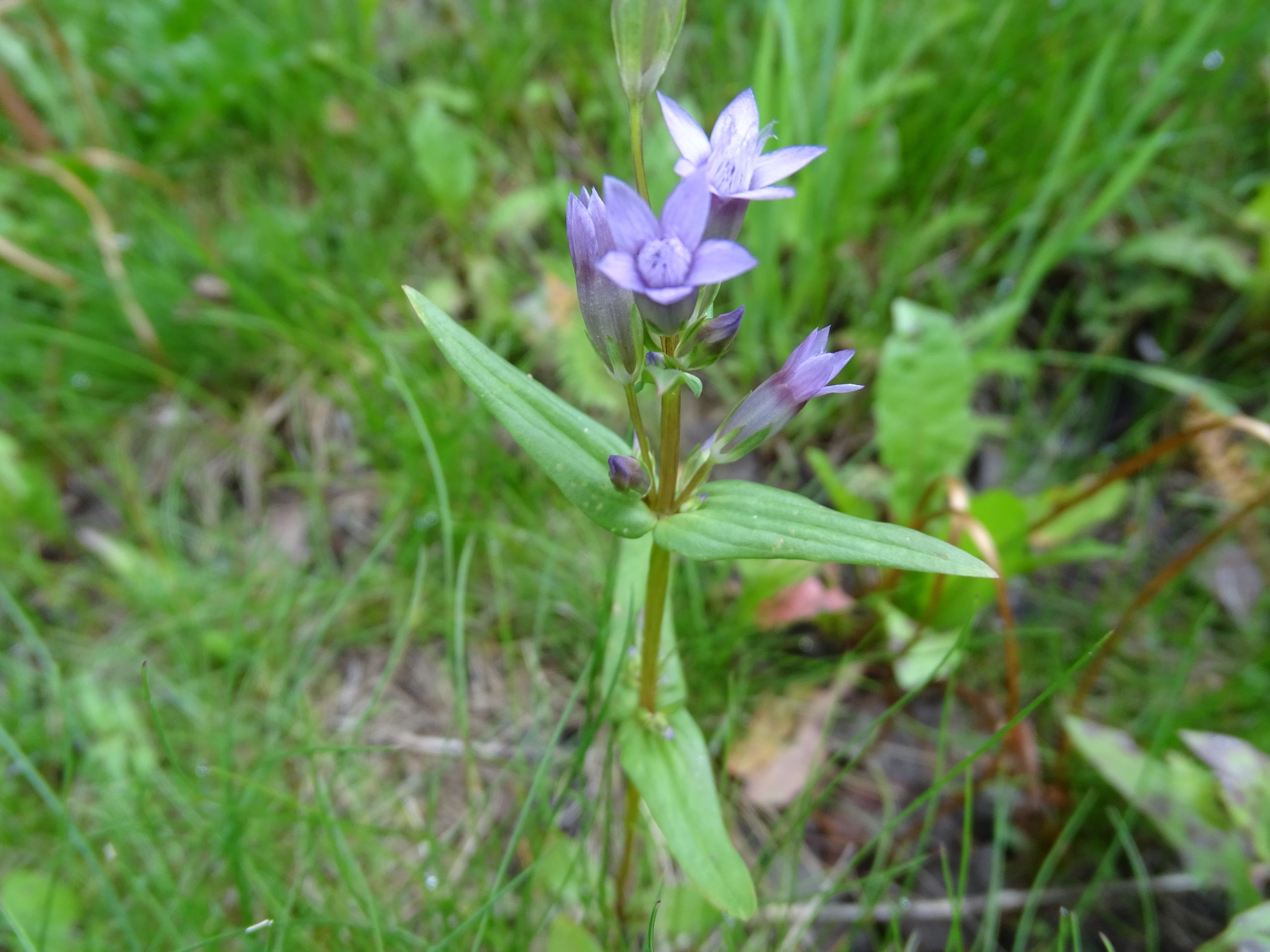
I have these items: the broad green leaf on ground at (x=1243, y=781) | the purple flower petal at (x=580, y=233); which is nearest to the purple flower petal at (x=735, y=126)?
the purple flower petal at (x=580, y=233)

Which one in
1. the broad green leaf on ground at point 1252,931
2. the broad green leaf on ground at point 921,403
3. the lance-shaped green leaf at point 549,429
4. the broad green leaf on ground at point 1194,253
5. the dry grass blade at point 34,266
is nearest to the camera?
the lance-shaped green leaf at point 549,429

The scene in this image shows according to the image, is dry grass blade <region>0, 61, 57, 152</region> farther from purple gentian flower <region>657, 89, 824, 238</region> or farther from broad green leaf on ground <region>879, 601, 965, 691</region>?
broad green leaf on ground <region>879, 601, 965, 691</region>

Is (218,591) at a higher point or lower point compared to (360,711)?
higher

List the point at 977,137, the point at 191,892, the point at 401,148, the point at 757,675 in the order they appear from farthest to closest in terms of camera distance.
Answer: the point at 401,148 → the point at 977,137 → the point at 757,675 → the point at 191,892

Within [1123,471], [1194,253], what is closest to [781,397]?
[1123,471]

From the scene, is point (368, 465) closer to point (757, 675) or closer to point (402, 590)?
point (402, 590)

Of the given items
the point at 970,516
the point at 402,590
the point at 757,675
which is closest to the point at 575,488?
the point at 970,516

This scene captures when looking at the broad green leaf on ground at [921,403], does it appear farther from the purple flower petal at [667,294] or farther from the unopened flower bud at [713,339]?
the purple flower petal at [667,294]
